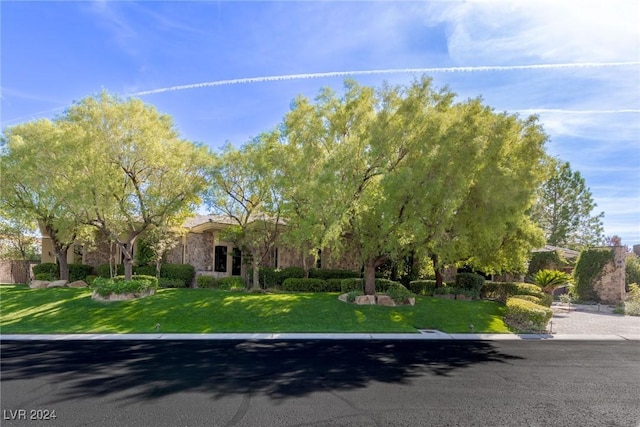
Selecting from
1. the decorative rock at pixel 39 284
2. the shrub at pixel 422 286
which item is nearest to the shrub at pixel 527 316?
the shrub at pixel 422 286

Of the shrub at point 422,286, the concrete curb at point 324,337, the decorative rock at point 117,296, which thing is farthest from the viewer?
the shrub at point 422,286

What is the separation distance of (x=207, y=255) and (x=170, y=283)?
4047mm

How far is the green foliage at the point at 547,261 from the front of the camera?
97.1 feet

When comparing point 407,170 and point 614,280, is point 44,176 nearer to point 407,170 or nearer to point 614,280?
point 407,170

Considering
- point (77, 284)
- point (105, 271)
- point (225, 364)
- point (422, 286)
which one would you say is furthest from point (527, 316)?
point (105, 271)

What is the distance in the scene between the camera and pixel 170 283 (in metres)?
24.0

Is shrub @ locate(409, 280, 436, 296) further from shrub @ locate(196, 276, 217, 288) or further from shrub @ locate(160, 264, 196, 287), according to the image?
shrub @ locate(160, 264, 196, 287)

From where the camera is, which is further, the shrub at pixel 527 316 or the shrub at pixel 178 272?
the shrub at pixel 178 272

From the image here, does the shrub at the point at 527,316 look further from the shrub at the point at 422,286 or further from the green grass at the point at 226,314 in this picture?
Result: the shrub at the point at 422,286

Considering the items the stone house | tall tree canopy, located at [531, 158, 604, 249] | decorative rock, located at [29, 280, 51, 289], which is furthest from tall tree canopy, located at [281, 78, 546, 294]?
tall tree canopy, located at [531, 158, 604, 249]

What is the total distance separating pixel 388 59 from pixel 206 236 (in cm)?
1781

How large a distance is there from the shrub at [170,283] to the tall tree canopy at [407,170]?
9.59 m

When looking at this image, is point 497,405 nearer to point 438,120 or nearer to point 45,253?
point 438,120

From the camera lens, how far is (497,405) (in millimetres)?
6914
